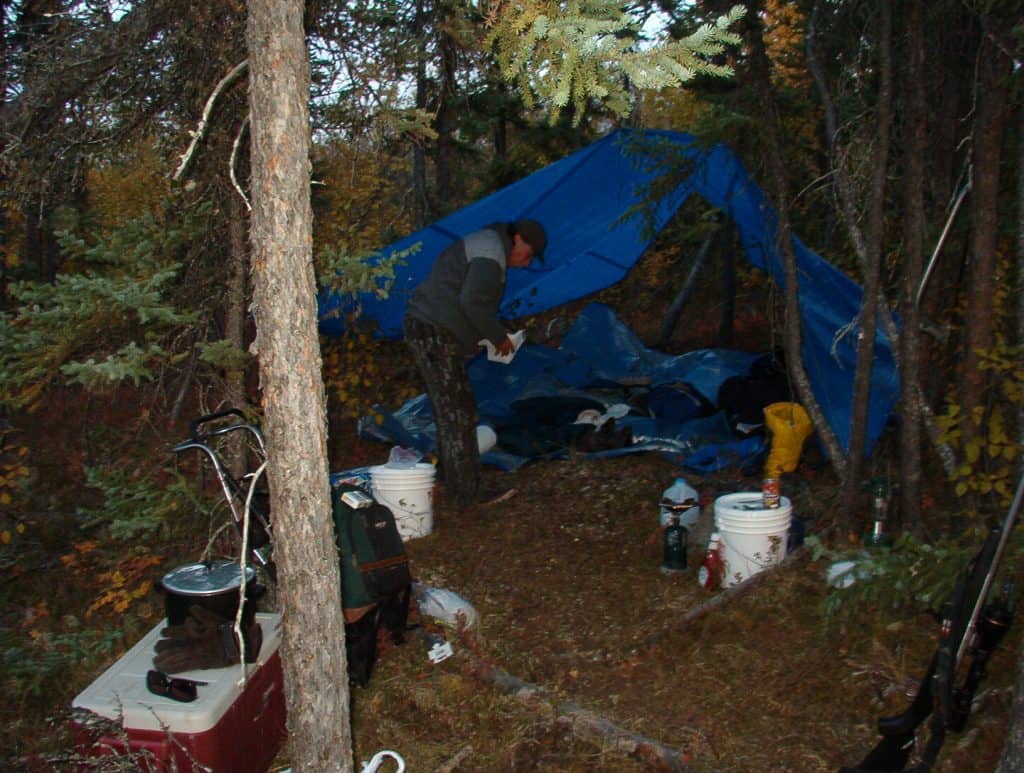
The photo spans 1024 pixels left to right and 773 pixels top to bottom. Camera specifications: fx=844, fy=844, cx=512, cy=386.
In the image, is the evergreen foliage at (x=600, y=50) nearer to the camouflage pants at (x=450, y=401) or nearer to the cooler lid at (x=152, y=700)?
the cooler lid at (x=152, y=700)

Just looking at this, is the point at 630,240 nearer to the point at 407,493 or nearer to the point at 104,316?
the point at 407,493

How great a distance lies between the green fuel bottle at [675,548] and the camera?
3869 mm

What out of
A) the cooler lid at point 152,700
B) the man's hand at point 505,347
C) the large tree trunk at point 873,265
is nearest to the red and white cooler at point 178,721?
the cooler lid at point 152,700

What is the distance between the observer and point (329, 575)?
201cm

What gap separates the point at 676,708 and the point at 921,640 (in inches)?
34.1

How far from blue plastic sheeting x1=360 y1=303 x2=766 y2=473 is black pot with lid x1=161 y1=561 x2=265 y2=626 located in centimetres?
304

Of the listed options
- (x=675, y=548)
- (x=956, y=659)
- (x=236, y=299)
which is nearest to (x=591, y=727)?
(x=956, y=659)

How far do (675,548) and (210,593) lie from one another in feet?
6.99

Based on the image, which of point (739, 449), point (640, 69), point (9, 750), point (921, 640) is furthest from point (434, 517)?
point (640, 69)

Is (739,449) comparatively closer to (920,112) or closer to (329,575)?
(920,112)

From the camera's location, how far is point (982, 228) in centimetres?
336

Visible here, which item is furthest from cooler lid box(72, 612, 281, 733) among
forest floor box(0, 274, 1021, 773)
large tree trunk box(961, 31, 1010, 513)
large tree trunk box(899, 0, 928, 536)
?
large tree trunk box(961, 31, 1010, 513)

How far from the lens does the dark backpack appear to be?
9.93 feet

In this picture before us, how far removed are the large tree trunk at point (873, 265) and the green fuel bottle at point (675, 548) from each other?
0.70 meters
